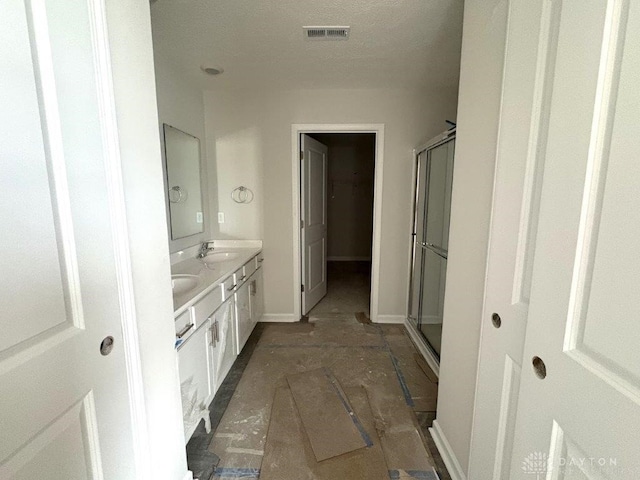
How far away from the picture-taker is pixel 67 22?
0.66 metres

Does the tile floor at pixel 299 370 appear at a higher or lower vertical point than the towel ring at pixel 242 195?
lower

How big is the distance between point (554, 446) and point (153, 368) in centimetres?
124

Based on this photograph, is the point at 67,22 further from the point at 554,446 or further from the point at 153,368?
the point at 554,446

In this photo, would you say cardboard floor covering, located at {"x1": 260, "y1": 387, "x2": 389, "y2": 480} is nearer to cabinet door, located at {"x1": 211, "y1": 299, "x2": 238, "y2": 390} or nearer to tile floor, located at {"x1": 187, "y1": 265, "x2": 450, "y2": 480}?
tile floor, located at {"x1": 187, "y1": 265, "x2": 450, "y2": 480}

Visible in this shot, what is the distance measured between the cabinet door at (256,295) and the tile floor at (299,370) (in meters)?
0.16

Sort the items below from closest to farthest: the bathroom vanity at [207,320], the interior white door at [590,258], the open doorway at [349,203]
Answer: the interior white door at [590,258] → the bathroom vanity at [207,320] → the open doorway at [349,203]

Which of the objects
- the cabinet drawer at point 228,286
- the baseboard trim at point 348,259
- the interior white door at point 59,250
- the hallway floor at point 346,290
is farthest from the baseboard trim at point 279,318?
the baseboard trim at point 348,259

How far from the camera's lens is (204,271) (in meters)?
1.88

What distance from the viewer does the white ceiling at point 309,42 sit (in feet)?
4.86

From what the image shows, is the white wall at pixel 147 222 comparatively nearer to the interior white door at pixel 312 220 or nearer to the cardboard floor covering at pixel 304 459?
the cardboard floor covering at pixel 304 459

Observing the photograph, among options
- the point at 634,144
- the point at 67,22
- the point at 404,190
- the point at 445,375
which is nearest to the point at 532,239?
the point at 634,144

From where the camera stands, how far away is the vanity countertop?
1.34 meters

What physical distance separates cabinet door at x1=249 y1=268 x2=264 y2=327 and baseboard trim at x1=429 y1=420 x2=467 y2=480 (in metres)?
1.70

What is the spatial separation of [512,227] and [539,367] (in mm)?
415
